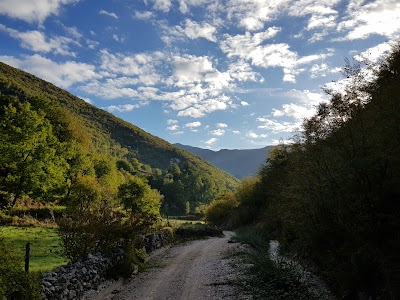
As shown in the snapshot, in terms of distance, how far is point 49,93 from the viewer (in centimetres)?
16500

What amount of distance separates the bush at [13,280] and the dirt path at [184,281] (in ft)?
16.7

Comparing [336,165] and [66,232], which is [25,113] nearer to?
[66,232]

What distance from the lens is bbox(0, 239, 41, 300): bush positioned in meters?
6.95

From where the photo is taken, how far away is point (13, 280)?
24.2 feet

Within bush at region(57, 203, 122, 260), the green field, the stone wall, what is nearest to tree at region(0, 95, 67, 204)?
the green field

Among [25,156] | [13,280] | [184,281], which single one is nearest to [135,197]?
[25,156]

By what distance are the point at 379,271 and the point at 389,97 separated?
19.4 ft

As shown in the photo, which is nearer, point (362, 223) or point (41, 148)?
point (362, 223)

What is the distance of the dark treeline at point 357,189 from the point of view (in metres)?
10.9

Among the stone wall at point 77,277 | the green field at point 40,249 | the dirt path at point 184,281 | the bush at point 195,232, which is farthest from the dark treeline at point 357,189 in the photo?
the bush at point 195,232

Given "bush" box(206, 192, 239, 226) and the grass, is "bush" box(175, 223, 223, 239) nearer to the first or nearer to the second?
"bush" box(206, 192, 239, 226)

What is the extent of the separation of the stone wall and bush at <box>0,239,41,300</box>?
1975 millimetres

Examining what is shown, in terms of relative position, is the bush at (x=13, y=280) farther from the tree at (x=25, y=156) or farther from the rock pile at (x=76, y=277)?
the tree at (x=25, y=156)

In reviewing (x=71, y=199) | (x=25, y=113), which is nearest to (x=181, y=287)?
(x=25, y=113)
